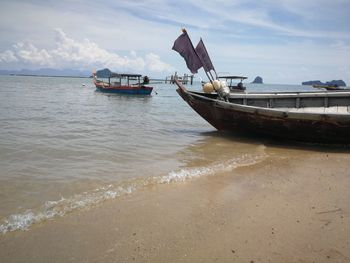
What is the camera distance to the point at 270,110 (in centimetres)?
905

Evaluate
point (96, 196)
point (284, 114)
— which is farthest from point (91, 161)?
point (284, 114)

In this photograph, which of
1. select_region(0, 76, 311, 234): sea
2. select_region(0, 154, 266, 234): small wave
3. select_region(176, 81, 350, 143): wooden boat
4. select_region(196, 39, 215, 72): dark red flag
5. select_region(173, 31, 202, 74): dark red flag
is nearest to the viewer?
select_region(0, 154, 266, 234): small wave

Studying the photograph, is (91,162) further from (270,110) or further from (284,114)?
(284,114)

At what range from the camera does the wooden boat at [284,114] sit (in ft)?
28.1

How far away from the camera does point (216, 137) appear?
10633 millimetres

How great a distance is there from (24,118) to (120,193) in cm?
1106

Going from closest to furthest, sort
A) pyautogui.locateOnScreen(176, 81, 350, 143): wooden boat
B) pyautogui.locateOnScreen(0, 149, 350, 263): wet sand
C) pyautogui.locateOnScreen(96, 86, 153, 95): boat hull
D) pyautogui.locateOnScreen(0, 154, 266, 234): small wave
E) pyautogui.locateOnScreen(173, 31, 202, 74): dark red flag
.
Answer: pyautogui.locateOnScreen(0, 149, 350, 263): wet sand
pyautogui.locateOnScreen(0, 154, 266, 234): small wave
pyautogui.locateOnScreen(176, 81, 350, 143): wooden boat
pyautogui.locateOnScreen(173, 31, 202, 74): dark red flag
pyautogui.locateOnScreen(96, 86, 153, 95): boat hull

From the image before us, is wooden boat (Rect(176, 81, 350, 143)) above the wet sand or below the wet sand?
above

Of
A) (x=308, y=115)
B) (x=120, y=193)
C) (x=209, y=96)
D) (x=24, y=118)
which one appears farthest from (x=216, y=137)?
(x=24, y=118)

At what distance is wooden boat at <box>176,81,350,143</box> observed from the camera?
857 cm

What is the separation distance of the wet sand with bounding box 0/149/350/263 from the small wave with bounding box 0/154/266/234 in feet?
0.56

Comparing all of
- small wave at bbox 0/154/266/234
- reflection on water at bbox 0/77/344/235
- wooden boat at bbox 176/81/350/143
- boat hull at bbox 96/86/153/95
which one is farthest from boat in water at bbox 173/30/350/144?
boat hull at bbox 96/86/153/95

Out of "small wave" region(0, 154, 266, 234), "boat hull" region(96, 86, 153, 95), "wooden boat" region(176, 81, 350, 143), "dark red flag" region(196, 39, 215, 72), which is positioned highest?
"dark red flag" region(196, 39, 215, 72)

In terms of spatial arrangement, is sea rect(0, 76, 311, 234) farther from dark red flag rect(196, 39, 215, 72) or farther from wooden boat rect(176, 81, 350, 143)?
dark red flag rect(196, 39, 215, 72)
